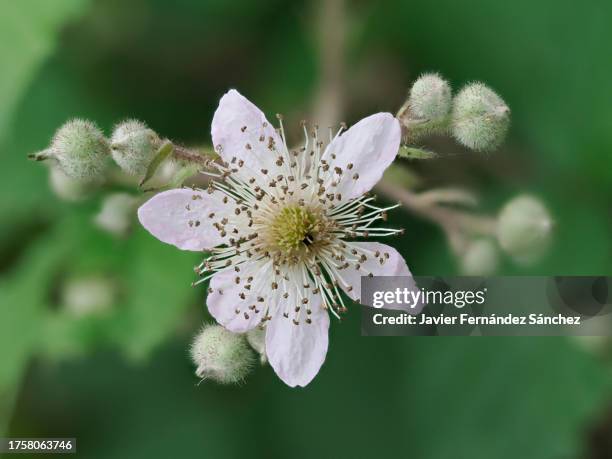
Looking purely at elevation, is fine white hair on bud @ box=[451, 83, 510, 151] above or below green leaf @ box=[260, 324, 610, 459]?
above

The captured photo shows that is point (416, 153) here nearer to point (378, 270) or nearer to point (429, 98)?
point (429, 98)

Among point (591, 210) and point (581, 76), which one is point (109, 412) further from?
point (581, 76)

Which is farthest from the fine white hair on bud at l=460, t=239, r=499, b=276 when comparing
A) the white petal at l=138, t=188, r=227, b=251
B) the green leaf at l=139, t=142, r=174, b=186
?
the green leaf at l=139, t=142, r=174, b=186

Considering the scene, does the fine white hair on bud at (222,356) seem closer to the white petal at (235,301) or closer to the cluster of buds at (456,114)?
the white petal at (235,301)

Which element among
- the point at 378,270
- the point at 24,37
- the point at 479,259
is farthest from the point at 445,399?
the point at 24,37

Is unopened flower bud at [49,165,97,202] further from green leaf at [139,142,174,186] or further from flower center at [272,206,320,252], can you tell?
flower center at [272,206,320,252]

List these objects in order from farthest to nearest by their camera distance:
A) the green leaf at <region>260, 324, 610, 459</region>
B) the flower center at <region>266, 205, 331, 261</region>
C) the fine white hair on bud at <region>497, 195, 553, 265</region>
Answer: the green leaf at <region>260, 324, 610, 459</region> → the fine white hair on bud at <region>497, 195, 553, 265</region> → the flower center at <region>266, 205, 331, 261</region>

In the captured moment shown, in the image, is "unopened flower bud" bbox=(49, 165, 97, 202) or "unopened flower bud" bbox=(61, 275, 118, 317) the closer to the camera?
"unopened flower bud" bbox=(49, 165, 97, 202)

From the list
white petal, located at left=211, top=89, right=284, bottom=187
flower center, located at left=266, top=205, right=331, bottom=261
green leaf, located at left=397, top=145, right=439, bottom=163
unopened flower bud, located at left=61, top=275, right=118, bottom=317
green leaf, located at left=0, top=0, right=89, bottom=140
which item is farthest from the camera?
unopened flower bud, located at left=61, top=275, right=118, bottom=317
